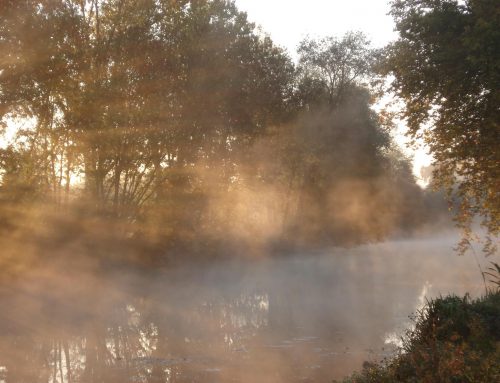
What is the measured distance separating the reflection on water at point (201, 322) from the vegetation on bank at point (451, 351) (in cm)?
219

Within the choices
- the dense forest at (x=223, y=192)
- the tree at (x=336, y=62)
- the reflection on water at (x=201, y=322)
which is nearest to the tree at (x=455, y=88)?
the dense forest at (x=223, y=192)

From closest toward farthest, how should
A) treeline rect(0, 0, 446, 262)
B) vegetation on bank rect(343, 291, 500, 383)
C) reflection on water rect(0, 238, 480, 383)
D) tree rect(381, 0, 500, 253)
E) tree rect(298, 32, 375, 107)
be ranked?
vegetation on bank rect(343, 291, 500, 383) → reflection on water rect(0, 238, 480, 383) → tree rect(381, 0, 500, 253) → treeline rect(0, 0, 446, 262) → tree rect(298, 32, 375, 107)

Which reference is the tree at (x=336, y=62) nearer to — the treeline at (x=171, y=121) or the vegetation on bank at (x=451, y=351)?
the treeline at (x=171, y=121)

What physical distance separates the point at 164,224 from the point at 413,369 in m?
28.3

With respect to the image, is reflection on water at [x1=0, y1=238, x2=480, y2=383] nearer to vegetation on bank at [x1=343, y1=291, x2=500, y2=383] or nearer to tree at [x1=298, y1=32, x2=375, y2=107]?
vegetation on bank at [x1=343, y1=291, x2=500, y2=383]

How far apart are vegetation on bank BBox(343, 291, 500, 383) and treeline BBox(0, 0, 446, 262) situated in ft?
58.2

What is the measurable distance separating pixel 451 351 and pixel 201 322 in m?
11.1

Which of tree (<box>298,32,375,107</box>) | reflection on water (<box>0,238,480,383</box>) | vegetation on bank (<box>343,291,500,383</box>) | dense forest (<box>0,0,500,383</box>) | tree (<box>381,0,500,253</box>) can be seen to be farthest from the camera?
tree (<box>298,32,375,107</box>)

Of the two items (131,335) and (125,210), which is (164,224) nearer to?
(125,210)

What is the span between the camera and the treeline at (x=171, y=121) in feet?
84.4

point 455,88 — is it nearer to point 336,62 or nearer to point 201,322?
point 201,322

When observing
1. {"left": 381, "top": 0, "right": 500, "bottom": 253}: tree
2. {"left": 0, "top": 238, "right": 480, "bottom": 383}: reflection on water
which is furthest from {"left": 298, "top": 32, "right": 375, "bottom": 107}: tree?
{"left": 381, "top": 0, "right": 500, "bottom": 253}: tree

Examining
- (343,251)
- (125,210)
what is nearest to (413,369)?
(125,210)

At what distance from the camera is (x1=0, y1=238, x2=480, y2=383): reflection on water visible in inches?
523
